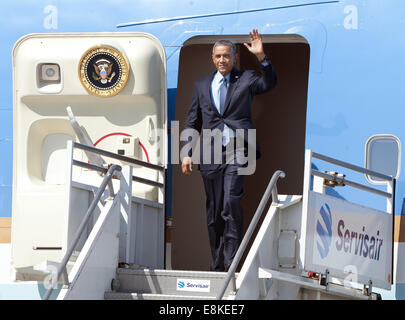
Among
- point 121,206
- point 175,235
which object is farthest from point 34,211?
point 175,235

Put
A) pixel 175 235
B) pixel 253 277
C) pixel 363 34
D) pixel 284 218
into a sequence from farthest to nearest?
1. pixel 175 235
2. pixel 363 34
3. pixel 284 218
4. pixel 253 277

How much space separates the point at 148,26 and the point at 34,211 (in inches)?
78.9

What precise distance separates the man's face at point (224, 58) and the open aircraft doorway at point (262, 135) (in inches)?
48.7

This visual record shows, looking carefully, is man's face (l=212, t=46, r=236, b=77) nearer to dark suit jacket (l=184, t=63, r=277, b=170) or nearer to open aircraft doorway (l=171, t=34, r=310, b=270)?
dark suit jacket (l=184, t=63, r=277, b=170)

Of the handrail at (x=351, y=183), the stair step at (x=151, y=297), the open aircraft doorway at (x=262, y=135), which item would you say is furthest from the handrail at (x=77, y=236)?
the open aircraft doorway at (x=262, y=135)

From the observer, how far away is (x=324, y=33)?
8.56 metres

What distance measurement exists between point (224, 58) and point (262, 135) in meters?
1.69

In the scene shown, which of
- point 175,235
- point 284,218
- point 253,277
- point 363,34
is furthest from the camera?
point 175,235

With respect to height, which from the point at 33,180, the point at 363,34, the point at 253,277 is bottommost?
the point at 253,277

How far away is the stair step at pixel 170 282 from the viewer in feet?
24.9

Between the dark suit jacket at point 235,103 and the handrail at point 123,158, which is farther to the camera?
the dark suit jacket at point 235,103

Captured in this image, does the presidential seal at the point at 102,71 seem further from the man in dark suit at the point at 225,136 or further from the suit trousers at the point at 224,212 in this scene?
the suit trousers at the point at 224,212

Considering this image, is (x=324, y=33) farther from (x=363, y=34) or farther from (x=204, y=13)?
(x=204, y=13)

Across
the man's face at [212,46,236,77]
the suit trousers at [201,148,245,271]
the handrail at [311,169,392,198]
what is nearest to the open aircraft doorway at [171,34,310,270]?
the man's face at [212,46,236,77]
